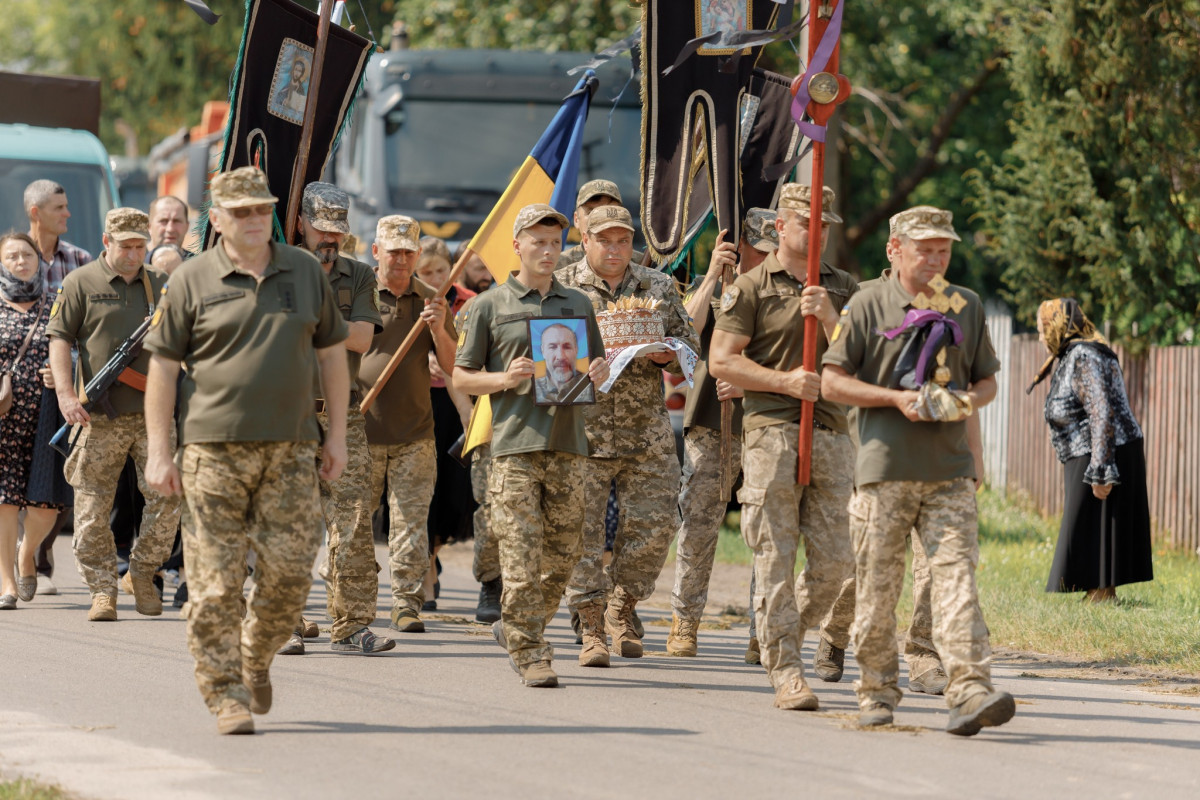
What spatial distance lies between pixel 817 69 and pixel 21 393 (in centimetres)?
552

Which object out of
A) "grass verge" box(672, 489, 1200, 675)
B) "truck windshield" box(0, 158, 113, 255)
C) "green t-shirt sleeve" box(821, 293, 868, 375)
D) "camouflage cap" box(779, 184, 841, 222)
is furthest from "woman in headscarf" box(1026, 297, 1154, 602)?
"truck windshield" box(0, 158, 113, 255)

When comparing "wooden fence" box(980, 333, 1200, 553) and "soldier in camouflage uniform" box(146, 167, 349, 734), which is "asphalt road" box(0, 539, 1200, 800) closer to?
"soldier in camouflage uniform" box(146, 167, 349, 734)

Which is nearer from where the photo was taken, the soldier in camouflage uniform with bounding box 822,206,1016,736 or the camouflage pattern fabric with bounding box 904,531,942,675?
the soldier in camouflage uniform with bounding box 822,206,1016,736

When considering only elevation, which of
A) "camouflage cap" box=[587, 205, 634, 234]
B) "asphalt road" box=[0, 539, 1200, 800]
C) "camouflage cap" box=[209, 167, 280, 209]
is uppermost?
"camouflage cap" box=[587, 205, 634, 234]

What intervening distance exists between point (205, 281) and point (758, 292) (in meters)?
2.49

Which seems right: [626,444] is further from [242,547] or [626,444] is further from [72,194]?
[72,194]

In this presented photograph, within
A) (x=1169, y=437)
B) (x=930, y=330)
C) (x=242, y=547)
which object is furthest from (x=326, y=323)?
(x=1169, y=437)

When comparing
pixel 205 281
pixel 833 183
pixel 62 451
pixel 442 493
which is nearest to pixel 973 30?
pixel 833 183

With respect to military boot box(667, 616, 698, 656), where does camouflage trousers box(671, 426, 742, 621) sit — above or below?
above

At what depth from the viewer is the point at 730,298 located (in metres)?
7.88

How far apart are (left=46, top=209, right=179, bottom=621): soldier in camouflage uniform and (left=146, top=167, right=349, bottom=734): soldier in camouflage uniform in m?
3.31

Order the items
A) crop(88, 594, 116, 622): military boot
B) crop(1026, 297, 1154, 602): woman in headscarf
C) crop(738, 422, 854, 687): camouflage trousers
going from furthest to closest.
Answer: crop(1026, 297, 1154, 602): woman in headscarf → crop(88, 594, 116, 622): military boot → crop(738, 422, 854, 687): camouflage trousers

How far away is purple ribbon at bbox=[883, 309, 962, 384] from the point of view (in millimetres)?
7020

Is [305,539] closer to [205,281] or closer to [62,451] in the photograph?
[205,281]
